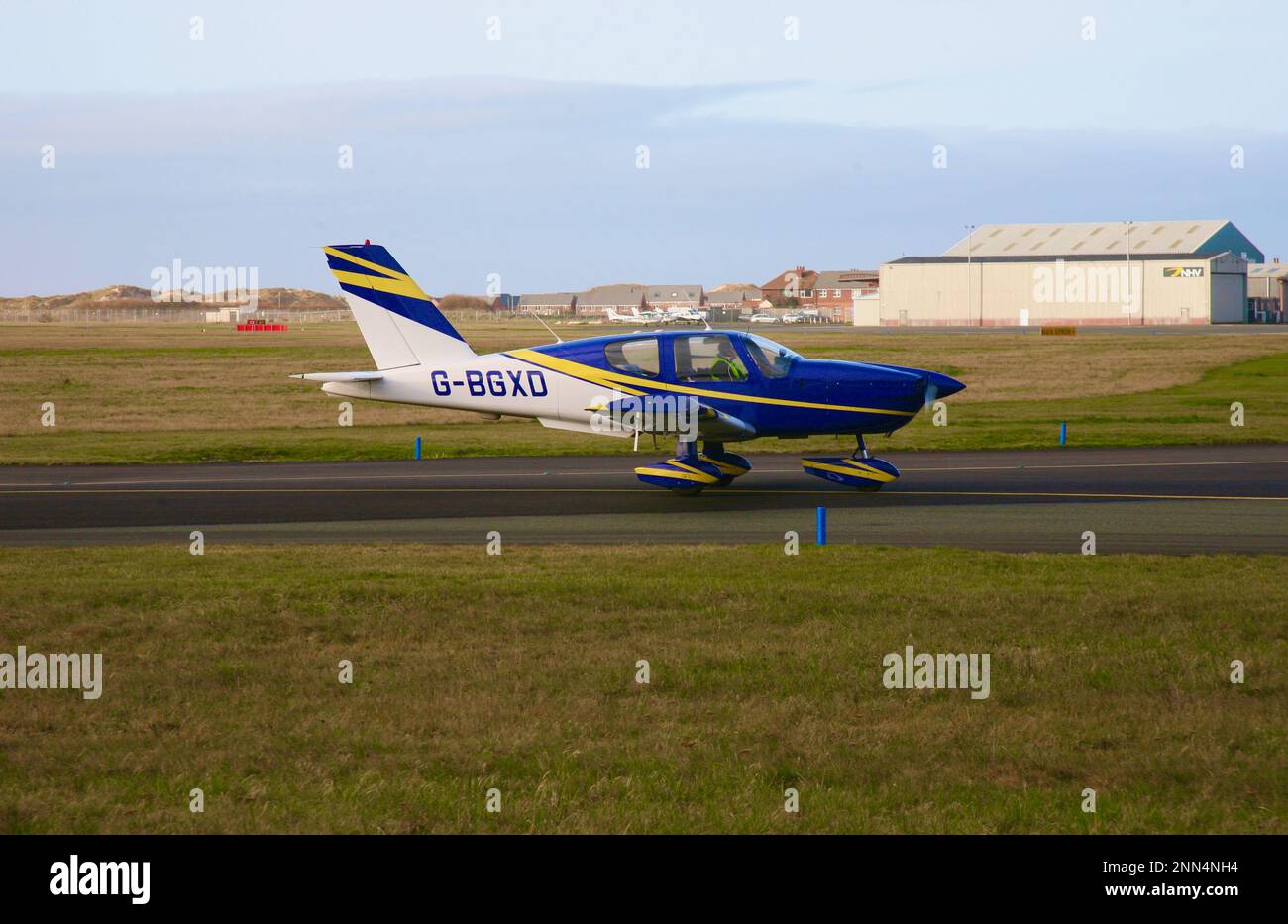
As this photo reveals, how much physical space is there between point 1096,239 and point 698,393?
101805 millimetres

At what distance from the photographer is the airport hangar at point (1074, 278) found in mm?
103062

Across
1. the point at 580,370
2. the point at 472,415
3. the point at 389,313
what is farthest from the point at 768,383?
the point at 472,415

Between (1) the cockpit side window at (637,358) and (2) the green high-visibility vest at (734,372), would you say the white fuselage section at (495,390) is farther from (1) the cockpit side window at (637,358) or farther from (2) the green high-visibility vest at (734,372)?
(2) the green high-visibility vest at (734,372)

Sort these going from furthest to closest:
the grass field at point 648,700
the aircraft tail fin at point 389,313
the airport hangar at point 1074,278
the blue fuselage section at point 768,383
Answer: the airport hangar at point 1074,278 < the aircraft tail fin at point 389,313 < the blue fuselage section at point 768,383 < the grass field at point 648,700

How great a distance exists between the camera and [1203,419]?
1222 inches

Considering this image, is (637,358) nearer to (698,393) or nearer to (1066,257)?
(698,393)

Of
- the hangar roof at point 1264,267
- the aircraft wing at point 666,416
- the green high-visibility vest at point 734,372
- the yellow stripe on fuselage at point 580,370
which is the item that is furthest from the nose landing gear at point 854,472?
the hangar roof at point 1264,267

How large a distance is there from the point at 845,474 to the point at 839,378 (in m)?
1.44

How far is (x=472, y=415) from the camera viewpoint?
38688 millimetres

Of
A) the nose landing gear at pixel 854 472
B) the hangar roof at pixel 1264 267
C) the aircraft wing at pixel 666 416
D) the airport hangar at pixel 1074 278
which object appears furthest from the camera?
the hangar roof at pixel 1264 267

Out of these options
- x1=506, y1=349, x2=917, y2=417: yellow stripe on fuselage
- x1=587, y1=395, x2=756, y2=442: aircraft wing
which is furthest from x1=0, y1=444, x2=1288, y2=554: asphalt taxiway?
x1=506, y1=349, x2=917, y2=417: yellow stripe on fuselage

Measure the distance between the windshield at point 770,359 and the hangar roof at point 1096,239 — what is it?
313 feet

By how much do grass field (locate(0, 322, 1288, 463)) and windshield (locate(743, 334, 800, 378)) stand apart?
6.67 m
